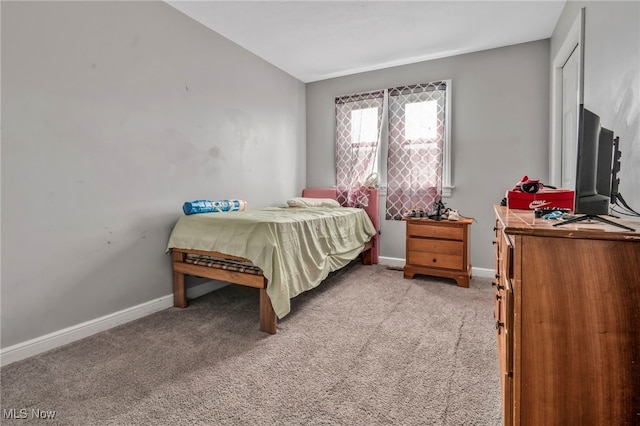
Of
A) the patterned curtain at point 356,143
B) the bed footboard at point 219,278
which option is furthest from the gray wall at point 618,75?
the patterned curtain at point 356,143

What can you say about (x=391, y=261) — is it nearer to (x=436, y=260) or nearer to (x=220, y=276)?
(x=436, y=260)

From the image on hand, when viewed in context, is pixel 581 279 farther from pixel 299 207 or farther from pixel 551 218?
pixel 299 207

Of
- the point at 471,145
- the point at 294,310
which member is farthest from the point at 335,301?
the point at 471,145

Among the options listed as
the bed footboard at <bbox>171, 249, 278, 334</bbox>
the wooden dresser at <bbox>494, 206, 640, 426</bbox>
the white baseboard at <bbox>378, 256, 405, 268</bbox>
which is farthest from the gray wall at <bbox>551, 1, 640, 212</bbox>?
the white baseboard at <bbox>378, 256, 405, 268</bbox>

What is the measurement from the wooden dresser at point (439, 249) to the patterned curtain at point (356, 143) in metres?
0.82

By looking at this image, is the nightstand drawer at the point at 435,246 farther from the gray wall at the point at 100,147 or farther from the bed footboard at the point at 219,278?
the gray wall at the point at 100,147

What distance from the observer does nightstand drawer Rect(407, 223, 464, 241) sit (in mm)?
2959

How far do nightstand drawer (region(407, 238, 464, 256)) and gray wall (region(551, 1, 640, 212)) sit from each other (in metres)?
1.51

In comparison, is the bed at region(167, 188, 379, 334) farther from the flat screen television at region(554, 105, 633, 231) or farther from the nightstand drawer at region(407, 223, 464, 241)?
the flat screen television at region(554, 105, 633, 231)

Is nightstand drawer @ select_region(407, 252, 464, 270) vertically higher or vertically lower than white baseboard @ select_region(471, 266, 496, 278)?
higher

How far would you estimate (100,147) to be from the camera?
2.03 m

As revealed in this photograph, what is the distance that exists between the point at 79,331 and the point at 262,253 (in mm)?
1233

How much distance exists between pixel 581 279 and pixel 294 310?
186 centimetres

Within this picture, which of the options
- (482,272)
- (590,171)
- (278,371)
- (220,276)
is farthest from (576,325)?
(482,272)
